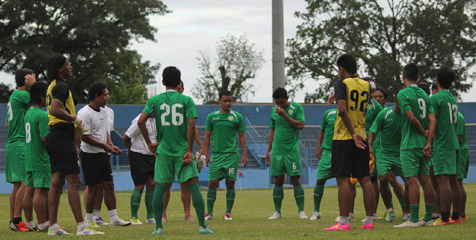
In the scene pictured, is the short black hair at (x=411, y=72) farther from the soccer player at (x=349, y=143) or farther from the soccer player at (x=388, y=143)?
the soccer player at (x=388, y=143)

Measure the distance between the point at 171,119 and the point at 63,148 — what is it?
1437 millimetres

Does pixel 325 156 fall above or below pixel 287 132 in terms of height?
below

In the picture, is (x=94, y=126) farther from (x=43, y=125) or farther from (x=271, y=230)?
(x=271, y=230)

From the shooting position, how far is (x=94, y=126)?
10.9 metres

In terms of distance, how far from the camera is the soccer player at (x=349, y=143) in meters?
9.52

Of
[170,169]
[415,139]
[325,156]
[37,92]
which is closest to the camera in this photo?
[170,169]

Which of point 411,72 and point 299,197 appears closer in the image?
point 411,72

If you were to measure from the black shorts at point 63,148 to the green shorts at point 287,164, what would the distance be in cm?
482

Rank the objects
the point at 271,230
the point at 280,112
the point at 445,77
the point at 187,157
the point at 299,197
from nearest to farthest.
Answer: the point at 187,157
the point at 271,230
the point at 445,77
the point at 280,112
the point at 299,197

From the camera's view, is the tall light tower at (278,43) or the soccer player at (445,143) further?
the tall light tower at (278,43)

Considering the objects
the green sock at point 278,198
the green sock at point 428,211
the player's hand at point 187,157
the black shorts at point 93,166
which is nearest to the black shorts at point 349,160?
the green sock at point 428,211

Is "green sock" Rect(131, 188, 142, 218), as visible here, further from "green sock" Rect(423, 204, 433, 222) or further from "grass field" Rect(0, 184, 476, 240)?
"green sock" Rect(423, 204, 433, 222)

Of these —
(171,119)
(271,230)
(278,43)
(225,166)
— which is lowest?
(271,230)

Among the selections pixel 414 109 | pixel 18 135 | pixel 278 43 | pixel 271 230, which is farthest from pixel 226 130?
pixel 278 43
